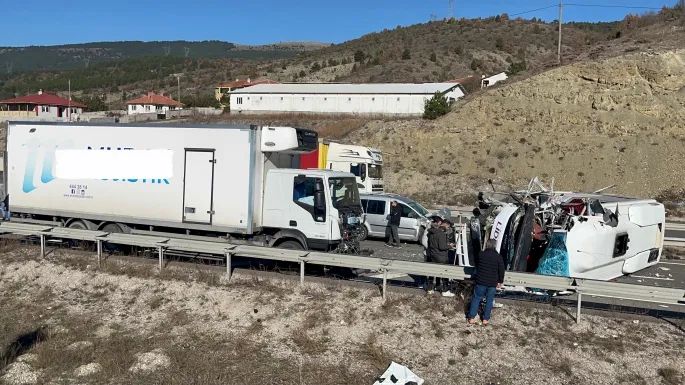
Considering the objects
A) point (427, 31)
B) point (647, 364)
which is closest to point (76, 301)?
point (647, 364)

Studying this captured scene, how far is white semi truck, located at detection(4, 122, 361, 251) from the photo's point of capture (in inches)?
478

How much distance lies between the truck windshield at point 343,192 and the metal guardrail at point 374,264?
1.69 meters

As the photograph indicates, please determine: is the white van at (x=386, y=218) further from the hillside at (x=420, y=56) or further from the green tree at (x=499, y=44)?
the green tree at (x=499, y=44)

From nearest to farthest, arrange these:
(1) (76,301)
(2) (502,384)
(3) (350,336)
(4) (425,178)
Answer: (2) (502,384)
(3) (350,336)
(1) (76,301)
(4) (425,178)

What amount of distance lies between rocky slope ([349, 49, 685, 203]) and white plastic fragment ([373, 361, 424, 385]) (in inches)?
971

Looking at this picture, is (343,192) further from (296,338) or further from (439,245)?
(296,338)

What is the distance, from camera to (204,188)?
1267 cm

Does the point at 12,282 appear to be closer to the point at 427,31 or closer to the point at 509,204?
the point at 509,204

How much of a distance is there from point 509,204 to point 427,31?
10385 centimetres

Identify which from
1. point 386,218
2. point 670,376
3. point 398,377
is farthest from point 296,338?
point 386,218

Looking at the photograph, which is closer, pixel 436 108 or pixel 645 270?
pixel 645 270

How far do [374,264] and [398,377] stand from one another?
9.63ft

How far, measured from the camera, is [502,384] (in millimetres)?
7523

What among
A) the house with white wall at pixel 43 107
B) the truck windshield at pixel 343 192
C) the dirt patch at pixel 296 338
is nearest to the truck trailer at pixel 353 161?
the truck windshield at pixel 343 192
